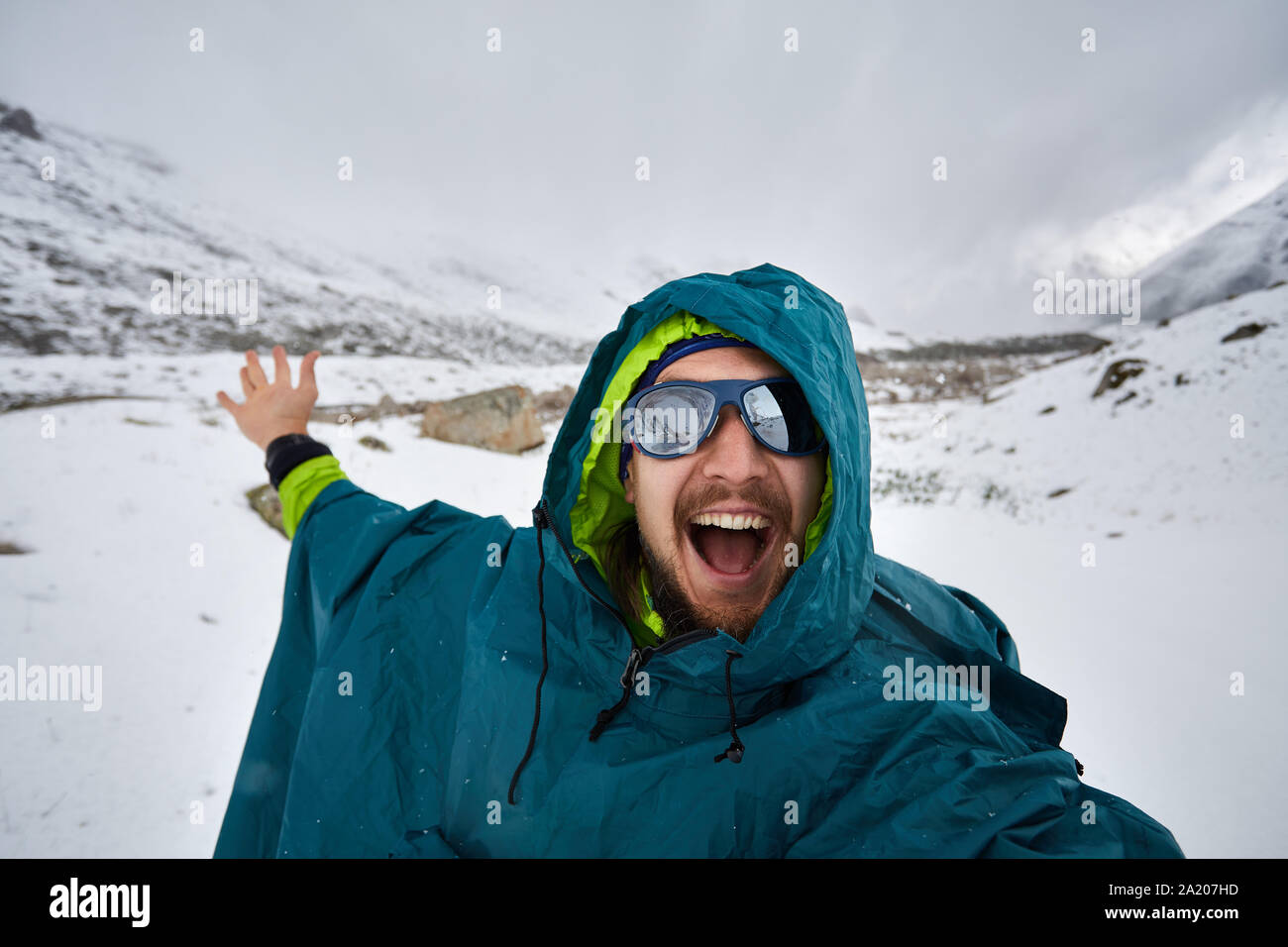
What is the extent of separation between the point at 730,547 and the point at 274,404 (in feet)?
7.76

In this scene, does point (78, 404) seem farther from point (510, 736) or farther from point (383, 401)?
point (510, 736)

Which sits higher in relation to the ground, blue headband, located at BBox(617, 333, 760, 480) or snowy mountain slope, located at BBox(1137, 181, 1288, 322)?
snowy mountain slope, located at BBox(1137, 181, 1288, 322)

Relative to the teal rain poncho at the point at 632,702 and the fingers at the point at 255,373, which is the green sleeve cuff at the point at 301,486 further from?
the fingers at the point at 255,373

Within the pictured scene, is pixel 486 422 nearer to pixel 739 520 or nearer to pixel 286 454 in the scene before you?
pixel 286 454

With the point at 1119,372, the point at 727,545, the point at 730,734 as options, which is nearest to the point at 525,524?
the point at 727,545

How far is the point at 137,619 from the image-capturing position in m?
3.82

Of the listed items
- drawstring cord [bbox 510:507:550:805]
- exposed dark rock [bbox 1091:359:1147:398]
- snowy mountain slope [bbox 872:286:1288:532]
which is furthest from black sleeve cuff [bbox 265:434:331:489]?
exposed dark rock [bbox 1091:359:1147:398]

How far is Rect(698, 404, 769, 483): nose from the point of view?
5.78 feet

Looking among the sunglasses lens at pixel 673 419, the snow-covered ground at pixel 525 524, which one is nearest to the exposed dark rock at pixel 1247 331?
A: the snow-covered ground at pixel 525 524

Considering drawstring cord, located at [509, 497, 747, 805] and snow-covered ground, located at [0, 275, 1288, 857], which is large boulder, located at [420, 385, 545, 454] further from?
drawstring cord, located at [509, 497, 747, 805]

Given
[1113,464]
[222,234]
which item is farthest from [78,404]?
[222,234]

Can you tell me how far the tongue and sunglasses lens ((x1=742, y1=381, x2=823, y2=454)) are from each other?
454 millimetres

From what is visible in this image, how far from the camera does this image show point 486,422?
11086mm
